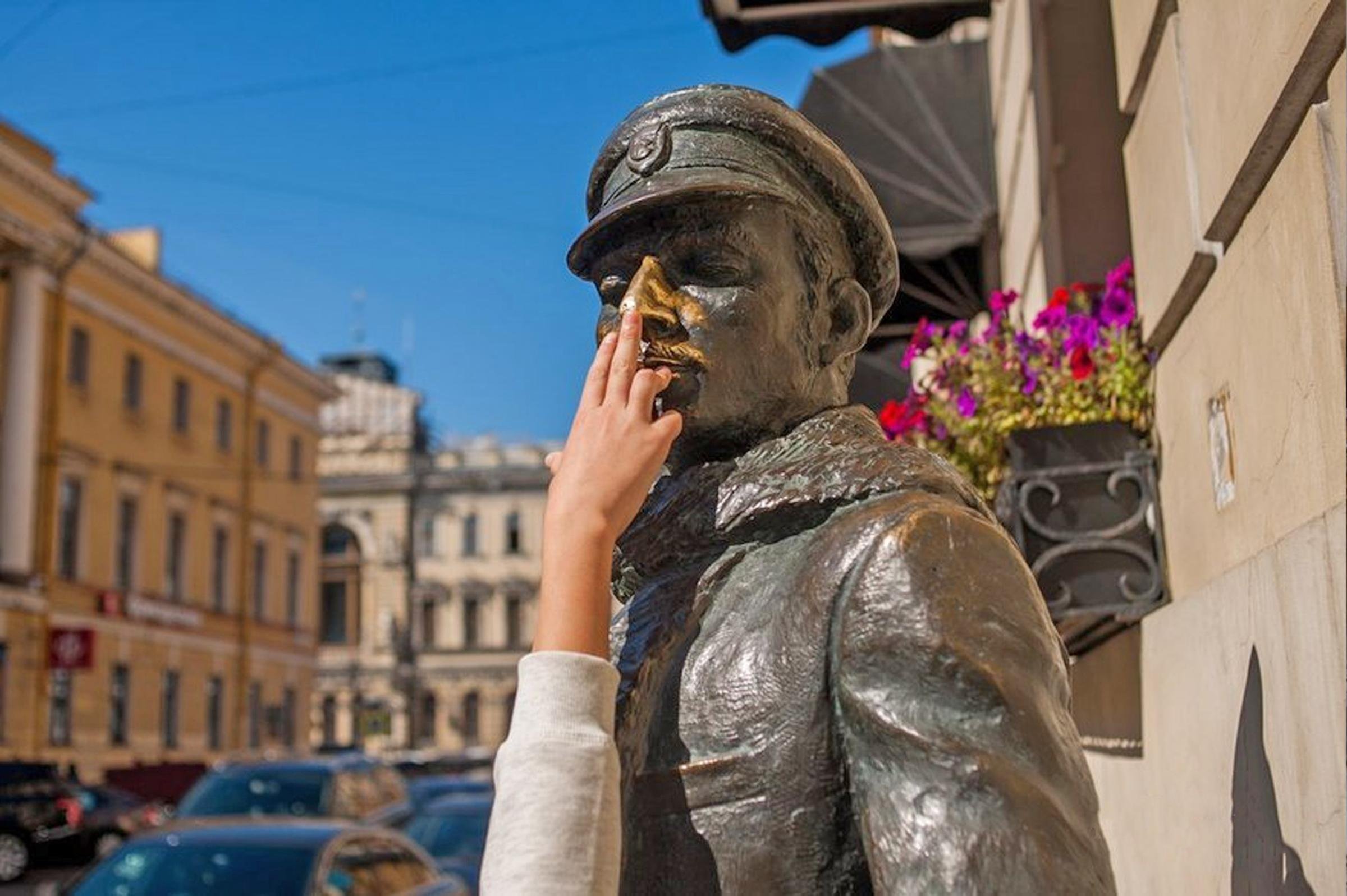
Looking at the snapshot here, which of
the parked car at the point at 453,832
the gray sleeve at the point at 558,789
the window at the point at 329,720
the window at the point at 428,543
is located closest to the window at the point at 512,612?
the window at the point at 428,543

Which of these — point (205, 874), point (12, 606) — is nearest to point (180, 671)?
point (12, 606)

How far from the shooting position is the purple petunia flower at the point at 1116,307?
3736mm

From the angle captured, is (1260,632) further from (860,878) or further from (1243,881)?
(860,878)

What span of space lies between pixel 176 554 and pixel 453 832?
26088 mm

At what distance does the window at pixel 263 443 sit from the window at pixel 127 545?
652cm

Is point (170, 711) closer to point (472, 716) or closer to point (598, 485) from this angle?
point (472, 716)

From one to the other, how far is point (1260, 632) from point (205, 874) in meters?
7.05

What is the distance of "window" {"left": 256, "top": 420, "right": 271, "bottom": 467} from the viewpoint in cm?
4116

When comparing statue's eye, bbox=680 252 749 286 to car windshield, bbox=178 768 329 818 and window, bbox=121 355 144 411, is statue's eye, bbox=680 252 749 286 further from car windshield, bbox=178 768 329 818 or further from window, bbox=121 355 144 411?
window, bbox=121 355 144 411

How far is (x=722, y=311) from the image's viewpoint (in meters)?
1.65

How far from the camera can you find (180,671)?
119ft

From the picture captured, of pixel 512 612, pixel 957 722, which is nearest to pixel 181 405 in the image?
pixel 512 612

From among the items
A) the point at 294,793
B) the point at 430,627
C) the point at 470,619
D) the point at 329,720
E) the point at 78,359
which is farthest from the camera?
the point at 470,619

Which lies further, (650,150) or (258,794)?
(258,794)
